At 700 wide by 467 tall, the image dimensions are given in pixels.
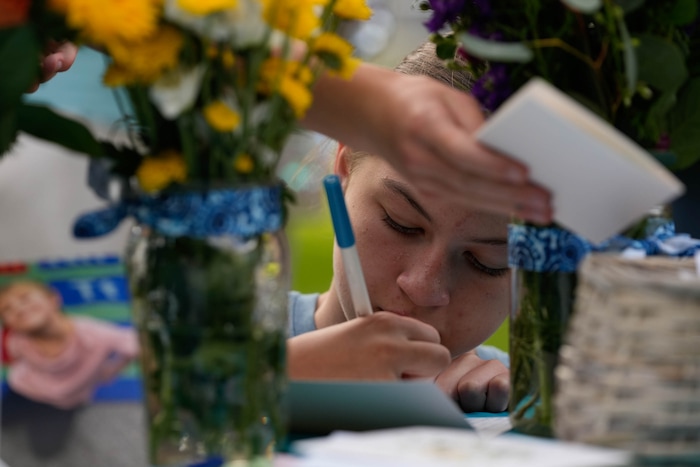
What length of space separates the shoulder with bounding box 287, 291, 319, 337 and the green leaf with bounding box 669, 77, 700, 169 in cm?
71

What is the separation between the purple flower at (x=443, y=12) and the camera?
31.2 inches

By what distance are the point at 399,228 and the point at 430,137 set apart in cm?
53

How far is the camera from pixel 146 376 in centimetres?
61

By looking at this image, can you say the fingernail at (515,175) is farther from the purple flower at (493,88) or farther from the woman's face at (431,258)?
the woman's face at (431,258)

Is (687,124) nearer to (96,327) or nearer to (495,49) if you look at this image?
(495,49)

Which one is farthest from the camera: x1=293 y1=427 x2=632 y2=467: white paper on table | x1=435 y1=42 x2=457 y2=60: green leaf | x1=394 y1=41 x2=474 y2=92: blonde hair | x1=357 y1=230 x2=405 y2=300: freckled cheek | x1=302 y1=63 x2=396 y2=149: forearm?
x1=394 y1=41 x2=474 y2=92: blonde hair

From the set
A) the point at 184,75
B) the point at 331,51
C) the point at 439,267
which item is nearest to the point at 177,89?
the point at 184,75

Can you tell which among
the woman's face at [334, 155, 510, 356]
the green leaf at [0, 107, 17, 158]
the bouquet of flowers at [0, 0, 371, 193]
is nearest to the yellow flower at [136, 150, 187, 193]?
the bouquet of flowers at [0, 0, 371, 193]

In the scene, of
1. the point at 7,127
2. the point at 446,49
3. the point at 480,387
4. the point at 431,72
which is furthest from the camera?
the point at 431,72

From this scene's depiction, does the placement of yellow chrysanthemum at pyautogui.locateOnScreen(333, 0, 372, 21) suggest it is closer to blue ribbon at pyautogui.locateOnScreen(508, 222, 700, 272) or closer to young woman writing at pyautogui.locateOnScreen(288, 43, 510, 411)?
blue ribbon at pyautogui.locateOnScreen(508, 222, 700, 272)

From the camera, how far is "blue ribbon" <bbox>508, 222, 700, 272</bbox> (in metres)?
0.76

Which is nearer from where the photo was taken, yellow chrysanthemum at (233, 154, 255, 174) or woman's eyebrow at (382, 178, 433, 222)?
yellow chrysanthemum at (233, 154, 255, 174)

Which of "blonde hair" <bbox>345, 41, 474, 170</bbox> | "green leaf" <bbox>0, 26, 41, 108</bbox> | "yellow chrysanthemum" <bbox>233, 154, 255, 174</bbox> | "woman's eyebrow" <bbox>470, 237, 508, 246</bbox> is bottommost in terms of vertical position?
"woman's eyebrow" <bbox>470, 237, 508, 246</bbox>

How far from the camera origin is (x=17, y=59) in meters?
0.59
